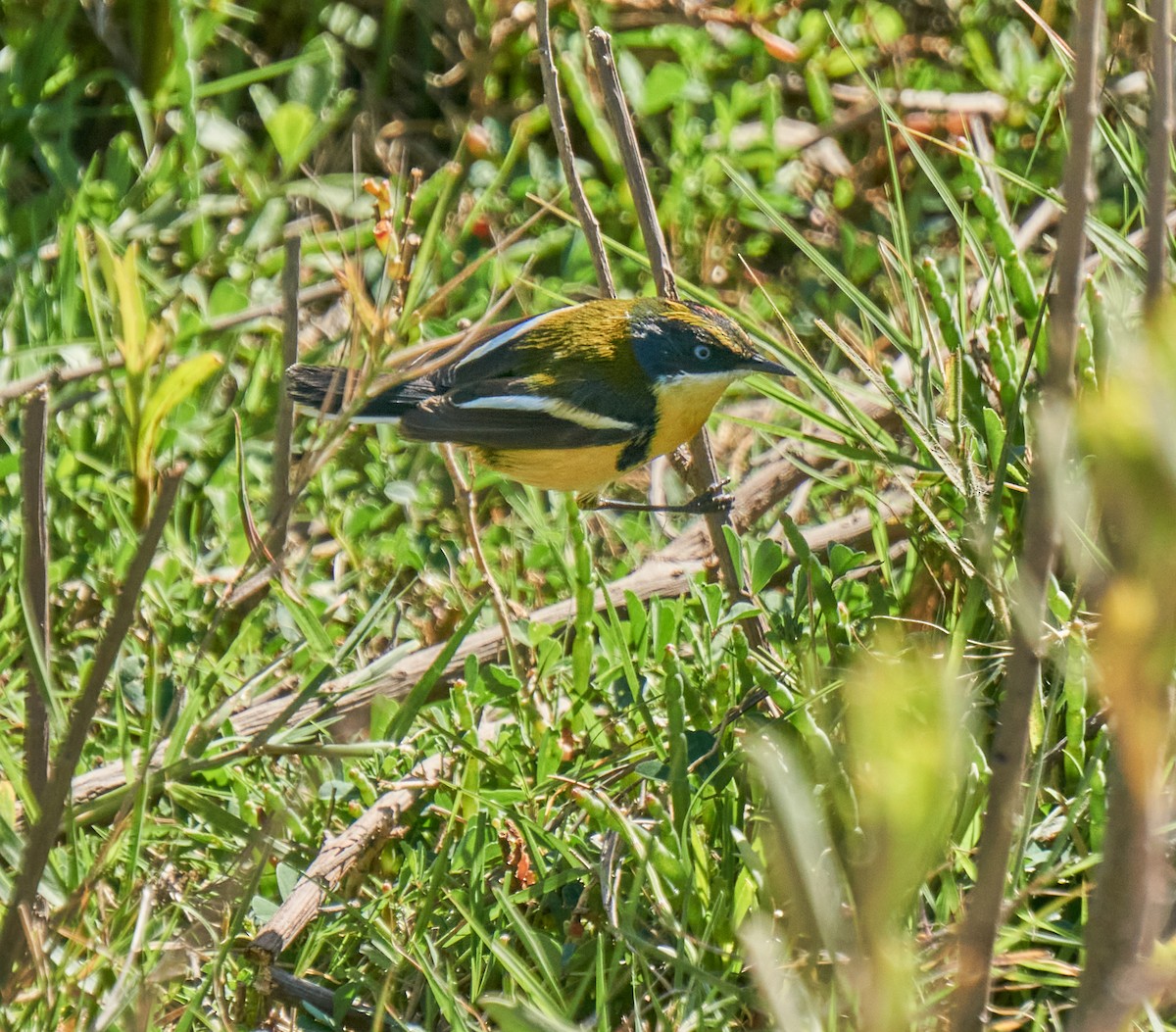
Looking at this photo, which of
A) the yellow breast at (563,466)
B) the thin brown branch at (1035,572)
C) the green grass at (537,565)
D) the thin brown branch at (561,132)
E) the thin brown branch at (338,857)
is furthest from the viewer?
the yellow breast at (563,466)

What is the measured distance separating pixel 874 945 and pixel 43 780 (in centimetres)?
155

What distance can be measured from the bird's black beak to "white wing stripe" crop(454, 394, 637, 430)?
36cm

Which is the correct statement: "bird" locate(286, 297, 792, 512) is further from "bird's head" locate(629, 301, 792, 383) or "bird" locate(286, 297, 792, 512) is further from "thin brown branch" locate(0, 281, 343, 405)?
"thin brown branch" locate(0, 281, 343, 405)

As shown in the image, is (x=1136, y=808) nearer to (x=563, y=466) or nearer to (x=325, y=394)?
(x=325, y=394)

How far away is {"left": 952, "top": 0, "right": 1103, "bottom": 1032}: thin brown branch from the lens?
4.30ft

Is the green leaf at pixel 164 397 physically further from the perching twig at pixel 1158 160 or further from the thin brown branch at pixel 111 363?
the perching twig at pixel 1158 160

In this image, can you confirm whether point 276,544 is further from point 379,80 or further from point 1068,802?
point 379,80

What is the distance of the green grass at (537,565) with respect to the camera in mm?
2258

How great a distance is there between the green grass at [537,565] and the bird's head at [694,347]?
0.20m

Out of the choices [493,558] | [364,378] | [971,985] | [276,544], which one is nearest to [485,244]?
[493,558]

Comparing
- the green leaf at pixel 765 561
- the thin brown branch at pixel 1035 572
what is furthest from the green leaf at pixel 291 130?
the thin brown branch at pixel 1035 572

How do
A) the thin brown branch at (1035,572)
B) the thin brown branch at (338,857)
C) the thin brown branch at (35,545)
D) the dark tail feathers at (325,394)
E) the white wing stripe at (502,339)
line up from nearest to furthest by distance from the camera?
1. the thin brown branch at (1035,572)
2. the thin brown branch at (35,545)
3. the thin brown branch at (338,857)
4. the dark tail feathers at (325,394)
5. the white wing stripe at (502,339)

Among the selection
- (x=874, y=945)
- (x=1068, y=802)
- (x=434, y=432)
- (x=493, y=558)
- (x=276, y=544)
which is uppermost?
(x=874, y=945)

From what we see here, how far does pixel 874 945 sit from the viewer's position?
1.15 meters
